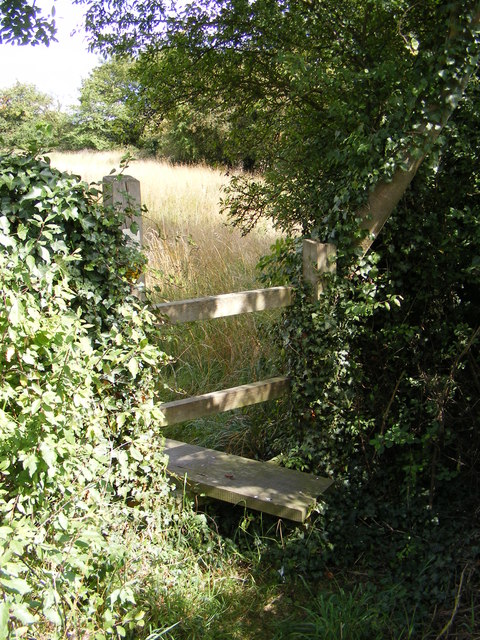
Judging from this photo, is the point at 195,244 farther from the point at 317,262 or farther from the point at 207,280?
the point at 317,262

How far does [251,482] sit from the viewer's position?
13.1 feet

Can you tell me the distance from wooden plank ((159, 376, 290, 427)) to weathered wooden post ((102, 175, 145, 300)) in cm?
70

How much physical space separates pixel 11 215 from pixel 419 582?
2757 mm

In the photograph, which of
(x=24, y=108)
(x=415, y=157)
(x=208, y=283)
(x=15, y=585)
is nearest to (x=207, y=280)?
(x=208, y=283)

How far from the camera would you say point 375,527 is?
12.8ft

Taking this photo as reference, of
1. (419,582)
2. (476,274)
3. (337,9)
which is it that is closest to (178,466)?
(419,582)

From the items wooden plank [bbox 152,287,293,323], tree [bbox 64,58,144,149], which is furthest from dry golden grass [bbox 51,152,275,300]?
tree [bbox 64,58,144,149]

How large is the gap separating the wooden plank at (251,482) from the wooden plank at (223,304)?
974 millimetres

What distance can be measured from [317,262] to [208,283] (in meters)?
3.01

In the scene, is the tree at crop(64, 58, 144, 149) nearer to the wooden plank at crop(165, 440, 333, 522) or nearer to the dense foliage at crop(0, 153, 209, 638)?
the wooden plank at crop(165, 440, 333, 522)

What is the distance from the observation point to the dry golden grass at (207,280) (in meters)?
6.04

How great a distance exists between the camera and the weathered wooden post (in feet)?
11.3

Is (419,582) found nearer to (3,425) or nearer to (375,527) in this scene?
(375,527)

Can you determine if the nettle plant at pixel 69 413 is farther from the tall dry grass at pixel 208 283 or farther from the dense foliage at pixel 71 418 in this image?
the tall dry grass at pixel 208 283
